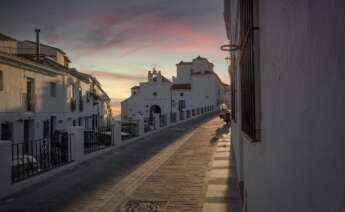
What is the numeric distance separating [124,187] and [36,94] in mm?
17301

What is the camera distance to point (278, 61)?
1864 millimetres

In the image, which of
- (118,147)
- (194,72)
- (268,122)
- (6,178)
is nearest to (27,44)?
(118,147)

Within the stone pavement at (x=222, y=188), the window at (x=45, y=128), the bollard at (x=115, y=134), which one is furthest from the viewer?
the window at (x=45, y=128)

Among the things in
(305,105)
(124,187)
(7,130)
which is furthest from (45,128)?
(305,105)

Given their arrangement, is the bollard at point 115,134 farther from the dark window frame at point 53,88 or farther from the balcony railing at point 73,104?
the balcony railing at point 73,104

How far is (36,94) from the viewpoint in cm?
2241

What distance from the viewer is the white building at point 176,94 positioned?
58406mm

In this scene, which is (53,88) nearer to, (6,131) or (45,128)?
(45,128)

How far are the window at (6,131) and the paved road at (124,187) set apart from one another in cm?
954

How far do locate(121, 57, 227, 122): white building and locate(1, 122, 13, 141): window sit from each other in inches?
1427

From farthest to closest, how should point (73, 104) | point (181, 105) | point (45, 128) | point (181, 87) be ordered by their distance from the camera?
1. point (181, 87)
2. point (181, 105)
3. point (73, 104)
4. point (45, 128)

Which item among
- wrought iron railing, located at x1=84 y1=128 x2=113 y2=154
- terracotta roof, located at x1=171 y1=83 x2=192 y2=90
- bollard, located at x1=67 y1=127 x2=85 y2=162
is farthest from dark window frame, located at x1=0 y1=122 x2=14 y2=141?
terracotta roof, located at x1=171 y1=83 x2=192 y2=90

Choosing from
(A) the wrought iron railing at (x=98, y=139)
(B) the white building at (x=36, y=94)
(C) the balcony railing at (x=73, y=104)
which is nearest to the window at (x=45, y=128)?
(B) the white building at (x=36, y=94)

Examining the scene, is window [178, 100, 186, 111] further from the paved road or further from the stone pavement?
the stone pavement
